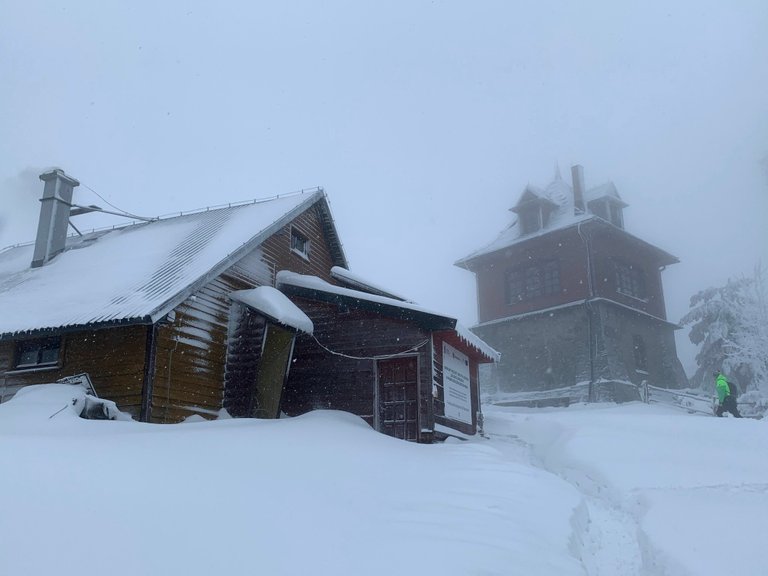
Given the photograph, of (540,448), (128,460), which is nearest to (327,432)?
(128,460)

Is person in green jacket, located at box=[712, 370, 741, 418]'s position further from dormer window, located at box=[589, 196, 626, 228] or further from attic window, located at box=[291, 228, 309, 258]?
dormer window, located at box=[589, 196, 626, 228]

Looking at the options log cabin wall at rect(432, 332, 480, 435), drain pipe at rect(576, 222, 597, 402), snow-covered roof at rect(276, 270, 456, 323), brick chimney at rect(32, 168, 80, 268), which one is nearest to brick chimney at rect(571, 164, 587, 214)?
drain pipe at rect(576, 222, 597, 402)

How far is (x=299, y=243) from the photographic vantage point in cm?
1891

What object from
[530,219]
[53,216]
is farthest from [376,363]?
[530,219]

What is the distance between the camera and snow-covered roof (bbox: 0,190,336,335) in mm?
12406

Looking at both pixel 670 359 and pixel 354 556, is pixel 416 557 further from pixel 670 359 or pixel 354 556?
pixel 670 359

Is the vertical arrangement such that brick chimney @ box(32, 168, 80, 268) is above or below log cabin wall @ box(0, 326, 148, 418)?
above

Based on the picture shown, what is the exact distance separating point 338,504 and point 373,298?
878 centimetres

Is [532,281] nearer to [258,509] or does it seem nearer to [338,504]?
[338,504]

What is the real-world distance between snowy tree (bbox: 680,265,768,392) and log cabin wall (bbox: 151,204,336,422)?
73.5 ft

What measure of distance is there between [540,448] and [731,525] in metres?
7.85

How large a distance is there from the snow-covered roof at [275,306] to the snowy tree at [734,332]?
21.8 metres

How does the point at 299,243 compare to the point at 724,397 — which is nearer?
the point at 724,397

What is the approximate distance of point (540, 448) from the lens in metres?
15.1
